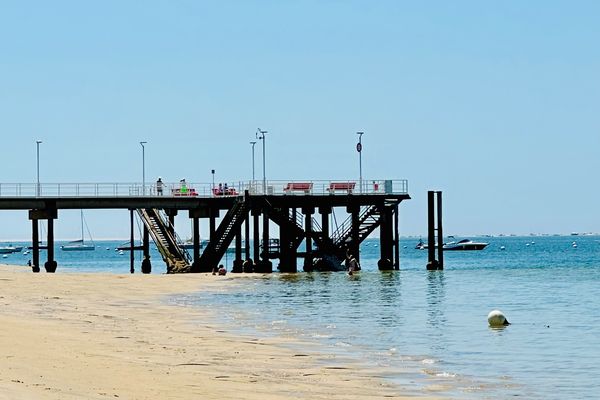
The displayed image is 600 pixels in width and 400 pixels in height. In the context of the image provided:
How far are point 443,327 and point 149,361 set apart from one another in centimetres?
1346

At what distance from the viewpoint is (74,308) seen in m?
33.7

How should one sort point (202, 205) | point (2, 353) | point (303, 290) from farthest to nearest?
point (202, 205) < point (303, 290) < point (2, 353)

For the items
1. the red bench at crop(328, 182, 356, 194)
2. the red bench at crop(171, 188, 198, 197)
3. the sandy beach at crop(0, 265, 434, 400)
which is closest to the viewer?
the sandy beach at crop(0, 265, 434, 400)

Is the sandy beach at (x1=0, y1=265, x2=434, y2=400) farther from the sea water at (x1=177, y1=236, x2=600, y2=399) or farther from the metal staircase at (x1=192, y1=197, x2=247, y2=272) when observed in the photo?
the metal staircase at (x1=192, y1=197, x2=247, y2=272)

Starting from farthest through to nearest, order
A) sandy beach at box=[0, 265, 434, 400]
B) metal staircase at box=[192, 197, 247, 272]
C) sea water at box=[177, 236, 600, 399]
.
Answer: metal staircase at box=[192, 197, 247, 272], sea water at box=[177, 236, 600, 399], sandy beach at box=[0, 265, 434, 400]

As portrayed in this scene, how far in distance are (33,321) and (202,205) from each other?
42.8 m

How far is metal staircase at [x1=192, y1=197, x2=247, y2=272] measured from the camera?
67.2 meters

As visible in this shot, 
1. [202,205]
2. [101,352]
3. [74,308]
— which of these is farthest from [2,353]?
[202,205]

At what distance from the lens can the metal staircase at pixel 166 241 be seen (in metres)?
69.8

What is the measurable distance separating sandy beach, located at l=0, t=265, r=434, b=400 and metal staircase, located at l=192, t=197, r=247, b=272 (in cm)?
3194

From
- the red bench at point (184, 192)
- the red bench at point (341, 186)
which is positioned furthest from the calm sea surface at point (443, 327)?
the red bench at point (184, 192)

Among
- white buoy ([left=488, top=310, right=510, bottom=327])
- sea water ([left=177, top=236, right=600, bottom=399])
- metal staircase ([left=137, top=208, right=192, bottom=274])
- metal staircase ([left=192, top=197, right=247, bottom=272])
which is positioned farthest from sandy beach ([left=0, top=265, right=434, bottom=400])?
metal staircase ([left=137, top=208, right=192, bottom=274])

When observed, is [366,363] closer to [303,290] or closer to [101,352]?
[101,352]

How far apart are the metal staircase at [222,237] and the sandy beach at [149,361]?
105 ft
